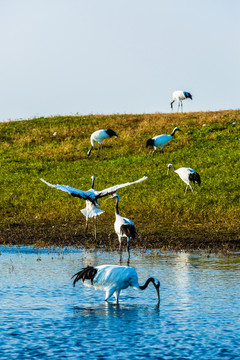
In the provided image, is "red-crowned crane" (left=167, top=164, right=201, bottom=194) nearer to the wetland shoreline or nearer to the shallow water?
the wetland shoreline

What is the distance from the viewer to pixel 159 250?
55.0 ft

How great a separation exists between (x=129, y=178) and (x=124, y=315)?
1825 cm

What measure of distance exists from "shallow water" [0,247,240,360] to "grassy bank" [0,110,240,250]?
172 inches

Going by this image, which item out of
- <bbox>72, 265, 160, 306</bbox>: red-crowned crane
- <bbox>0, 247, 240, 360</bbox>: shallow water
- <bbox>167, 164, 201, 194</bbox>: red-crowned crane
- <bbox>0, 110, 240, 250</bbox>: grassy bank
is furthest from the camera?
<bbox>167, 164, 201, 194</bbox>: red-crowned crane

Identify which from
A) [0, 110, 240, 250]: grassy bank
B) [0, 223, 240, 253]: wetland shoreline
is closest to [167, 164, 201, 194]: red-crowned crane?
[0, 110, 240, 250]: grassy bank

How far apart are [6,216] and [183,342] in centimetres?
1631

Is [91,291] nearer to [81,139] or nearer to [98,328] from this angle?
[98,328]

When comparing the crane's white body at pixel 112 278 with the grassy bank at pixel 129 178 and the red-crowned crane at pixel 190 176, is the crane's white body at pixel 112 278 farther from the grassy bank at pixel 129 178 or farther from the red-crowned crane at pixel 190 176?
the red-crowned crane at pixel 190 176

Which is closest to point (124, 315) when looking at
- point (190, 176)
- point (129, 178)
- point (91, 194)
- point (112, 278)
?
point (112, 278)

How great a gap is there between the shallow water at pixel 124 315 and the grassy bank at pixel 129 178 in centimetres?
438

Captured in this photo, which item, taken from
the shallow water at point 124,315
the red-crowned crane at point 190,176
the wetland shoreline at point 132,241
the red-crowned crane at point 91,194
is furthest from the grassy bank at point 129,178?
the shallow water at point 124,315

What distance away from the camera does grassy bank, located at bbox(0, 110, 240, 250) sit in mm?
19312

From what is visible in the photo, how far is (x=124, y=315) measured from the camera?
32.3 feet

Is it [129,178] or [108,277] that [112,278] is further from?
[129,178]
